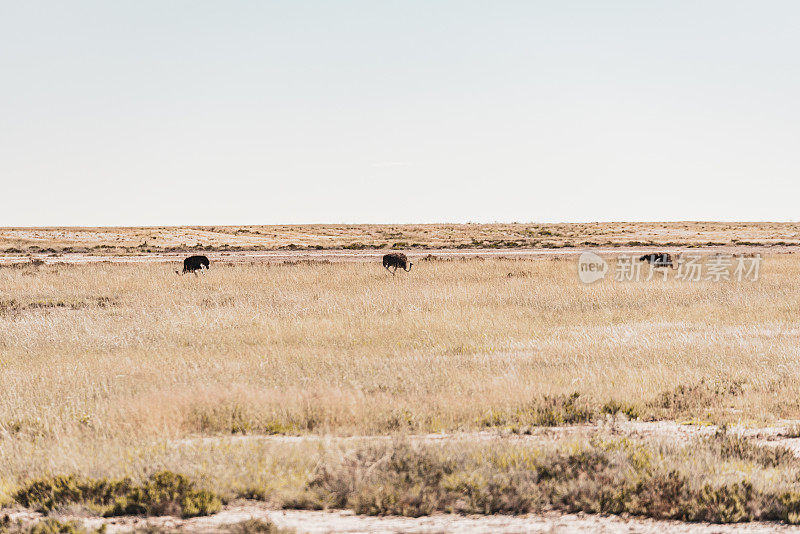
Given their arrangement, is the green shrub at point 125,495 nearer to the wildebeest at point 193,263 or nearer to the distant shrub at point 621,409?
the distant shrub at point 621,409

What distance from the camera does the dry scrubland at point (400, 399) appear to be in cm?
562

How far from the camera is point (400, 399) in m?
8.58

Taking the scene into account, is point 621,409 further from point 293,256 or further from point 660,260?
point 293,256

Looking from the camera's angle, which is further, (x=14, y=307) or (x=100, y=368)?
(x=14, y=307)

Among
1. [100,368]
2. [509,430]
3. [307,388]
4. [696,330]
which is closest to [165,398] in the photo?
[307,388]

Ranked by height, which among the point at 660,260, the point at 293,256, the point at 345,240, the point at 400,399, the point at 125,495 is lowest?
the point at 125,495

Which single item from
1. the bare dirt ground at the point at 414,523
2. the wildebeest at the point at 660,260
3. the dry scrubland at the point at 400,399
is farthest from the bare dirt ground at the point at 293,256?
the bare dirt ground at the point at 414,523

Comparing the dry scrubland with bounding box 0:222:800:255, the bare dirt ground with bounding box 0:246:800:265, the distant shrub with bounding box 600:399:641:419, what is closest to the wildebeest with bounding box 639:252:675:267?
the bare dirt ground with bounding box 0:246:800:265

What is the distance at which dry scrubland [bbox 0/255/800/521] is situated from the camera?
562 cm

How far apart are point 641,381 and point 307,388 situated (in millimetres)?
4850

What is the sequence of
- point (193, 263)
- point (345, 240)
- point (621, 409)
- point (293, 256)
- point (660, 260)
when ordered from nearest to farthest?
point (621, 409) → point (193, 263) → point (660, 260) → point (293, 256) → point (345, 240)

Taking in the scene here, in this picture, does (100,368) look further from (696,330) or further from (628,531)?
(696,330)

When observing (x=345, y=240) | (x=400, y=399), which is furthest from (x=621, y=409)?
(x=345, y=240)

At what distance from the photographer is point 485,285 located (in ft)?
77.2
